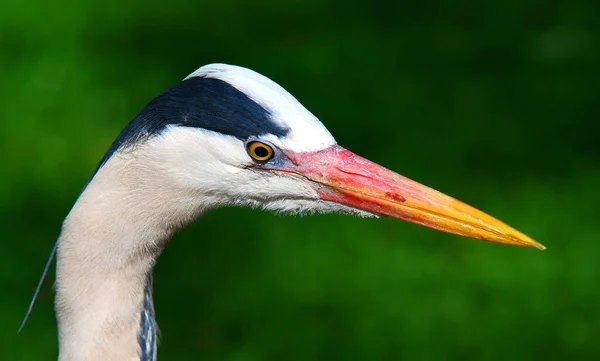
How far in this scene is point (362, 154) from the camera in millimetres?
4672

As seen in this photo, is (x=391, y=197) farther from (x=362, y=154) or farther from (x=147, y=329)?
(x=362, y=154)

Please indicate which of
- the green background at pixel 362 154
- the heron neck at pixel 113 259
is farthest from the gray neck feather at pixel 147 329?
the green background at pixel 362 154

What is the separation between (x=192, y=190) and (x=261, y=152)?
0.62ft

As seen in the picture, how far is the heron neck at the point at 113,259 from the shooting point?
2111 millimetres

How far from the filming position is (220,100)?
6.75 ft

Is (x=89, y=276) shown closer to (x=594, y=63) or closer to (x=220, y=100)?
(x=220, y=100)

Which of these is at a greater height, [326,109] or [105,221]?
[326,109]

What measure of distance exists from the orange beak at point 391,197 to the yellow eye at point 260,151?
0.32 feet

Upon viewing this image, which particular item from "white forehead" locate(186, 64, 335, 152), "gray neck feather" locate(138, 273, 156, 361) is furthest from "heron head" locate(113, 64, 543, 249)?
"gray neck feather" locate(138, 273, 156, 361)

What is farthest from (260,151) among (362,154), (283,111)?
(362,154)

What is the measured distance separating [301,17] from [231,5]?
1.62ft

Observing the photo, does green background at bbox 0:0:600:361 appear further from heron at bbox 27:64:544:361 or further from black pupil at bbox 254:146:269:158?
black pupil at bbox 254:146:269:158

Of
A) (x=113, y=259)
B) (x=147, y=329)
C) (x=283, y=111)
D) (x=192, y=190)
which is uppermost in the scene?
(x=283, y=111)

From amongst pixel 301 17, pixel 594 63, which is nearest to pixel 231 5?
pixel 301 17
